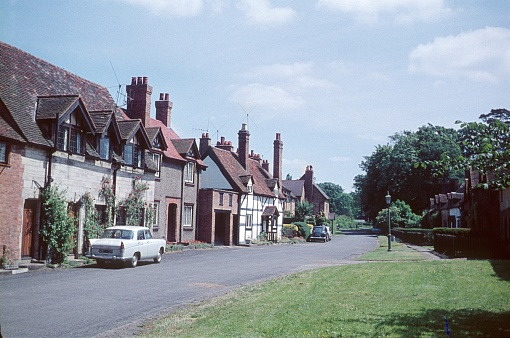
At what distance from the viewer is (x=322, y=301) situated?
11844mm

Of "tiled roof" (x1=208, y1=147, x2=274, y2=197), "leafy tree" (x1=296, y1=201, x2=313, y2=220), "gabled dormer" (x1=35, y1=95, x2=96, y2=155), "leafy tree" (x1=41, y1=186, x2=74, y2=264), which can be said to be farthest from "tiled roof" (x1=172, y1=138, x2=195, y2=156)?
"leafy tree" (x1=296, y1=201, x2=313, y2=220)

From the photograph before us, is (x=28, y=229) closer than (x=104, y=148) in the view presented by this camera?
Yes

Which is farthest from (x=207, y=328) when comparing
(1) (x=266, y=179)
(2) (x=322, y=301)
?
(1) (x=266, y=179)

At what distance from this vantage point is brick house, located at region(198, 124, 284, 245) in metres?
39.5

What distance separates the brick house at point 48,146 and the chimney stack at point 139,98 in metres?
4.18

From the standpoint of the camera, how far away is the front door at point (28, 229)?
20.4 m

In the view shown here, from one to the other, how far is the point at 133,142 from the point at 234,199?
1685cm

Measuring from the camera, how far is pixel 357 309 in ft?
34.8

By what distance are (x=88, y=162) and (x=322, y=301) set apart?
1642cm

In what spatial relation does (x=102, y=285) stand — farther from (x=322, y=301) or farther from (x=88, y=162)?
(x=88, y=162)

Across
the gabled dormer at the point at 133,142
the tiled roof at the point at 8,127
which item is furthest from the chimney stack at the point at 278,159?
the tiled roof at the point at 8,127

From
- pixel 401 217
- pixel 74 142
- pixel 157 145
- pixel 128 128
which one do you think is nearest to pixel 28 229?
pixel 74 142

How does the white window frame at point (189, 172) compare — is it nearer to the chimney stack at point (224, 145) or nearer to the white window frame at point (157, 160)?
the white window frame at point (157, 160)

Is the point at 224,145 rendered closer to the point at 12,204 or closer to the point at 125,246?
the point at 125,246
